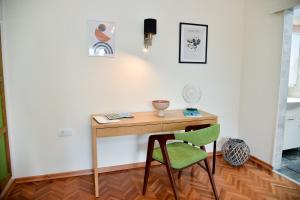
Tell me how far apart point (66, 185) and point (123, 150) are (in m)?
0.76

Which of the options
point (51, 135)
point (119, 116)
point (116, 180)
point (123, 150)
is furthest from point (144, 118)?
point (51, 135)

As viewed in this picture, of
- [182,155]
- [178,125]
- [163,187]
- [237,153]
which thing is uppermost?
[178,125]

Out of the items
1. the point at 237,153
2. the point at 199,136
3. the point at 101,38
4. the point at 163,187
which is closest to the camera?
the point at 199,136

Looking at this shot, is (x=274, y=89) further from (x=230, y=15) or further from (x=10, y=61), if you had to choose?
(x=10, y=61)

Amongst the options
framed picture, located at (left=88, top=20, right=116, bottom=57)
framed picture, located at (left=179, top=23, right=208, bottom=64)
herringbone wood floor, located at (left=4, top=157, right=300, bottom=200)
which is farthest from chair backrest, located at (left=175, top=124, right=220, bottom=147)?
framed picture, located at (left=88, top=20, right=116, bottom=57)

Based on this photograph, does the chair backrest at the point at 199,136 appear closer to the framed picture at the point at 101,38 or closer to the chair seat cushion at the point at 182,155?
the chair seat cushion at the point at 182,155

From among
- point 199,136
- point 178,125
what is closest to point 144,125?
point 178,125

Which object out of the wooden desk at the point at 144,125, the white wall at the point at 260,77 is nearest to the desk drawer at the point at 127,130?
the wooden desk at the point at 144,125

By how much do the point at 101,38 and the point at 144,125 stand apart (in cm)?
114

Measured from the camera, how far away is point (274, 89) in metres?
2.67

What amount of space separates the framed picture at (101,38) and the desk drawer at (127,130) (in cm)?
93

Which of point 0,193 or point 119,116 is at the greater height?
point 119,116

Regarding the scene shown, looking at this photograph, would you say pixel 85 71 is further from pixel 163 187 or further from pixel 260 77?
pixel 260 77

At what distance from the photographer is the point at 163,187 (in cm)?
231
